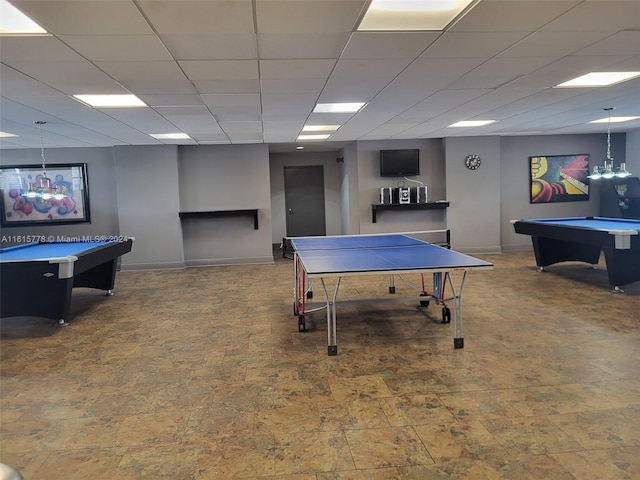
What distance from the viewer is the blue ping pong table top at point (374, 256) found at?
3.50 m

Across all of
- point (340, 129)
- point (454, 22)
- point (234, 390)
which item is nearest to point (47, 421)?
point (234, 390)

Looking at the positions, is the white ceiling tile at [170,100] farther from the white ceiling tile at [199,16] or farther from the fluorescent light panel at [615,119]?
the fluorescent light panel at [615,119]

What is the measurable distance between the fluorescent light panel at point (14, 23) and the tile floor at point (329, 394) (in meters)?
2.42

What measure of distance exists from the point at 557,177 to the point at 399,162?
11.3 feet

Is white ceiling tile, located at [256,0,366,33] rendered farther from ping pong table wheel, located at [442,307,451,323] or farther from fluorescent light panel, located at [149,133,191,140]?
fluorescent light panel, located at [149,133,191,140]

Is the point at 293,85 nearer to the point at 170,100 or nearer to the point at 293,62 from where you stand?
the point at 293,62

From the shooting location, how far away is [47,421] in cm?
272

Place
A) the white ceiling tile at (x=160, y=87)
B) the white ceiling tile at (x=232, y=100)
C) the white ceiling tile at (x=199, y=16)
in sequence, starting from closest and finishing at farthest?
1. the white ceiling tile at (x=199, y=16)
2. the white ceiling tile at (x=160, y=87)
3. the white ceiling tile at (x=232, y=100)

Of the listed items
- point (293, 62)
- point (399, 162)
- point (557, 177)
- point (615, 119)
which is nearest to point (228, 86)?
point (293, 62)

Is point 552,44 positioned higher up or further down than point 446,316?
higher up

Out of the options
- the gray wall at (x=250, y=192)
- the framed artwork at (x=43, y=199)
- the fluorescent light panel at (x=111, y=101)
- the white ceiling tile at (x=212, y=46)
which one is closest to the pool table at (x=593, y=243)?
the gray wall at (x=250, y=192)

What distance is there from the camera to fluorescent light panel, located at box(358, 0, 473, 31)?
2.51 metres

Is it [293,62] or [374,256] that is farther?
[374,256]

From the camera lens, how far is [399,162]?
880 centimetres
